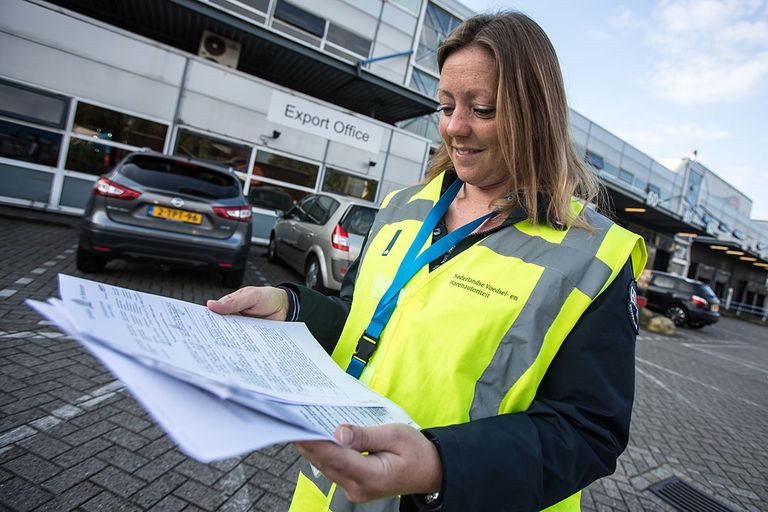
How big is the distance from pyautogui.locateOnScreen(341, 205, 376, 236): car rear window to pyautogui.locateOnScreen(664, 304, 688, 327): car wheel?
13.3 metres

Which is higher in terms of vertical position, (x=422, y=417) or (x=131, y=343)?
(x=131, y=343)

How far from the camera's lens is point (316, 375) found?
2.96 feet

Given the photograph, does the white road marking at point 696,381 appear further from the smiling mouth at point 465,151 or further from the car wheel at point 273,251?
the smiling mouth at point 465,151

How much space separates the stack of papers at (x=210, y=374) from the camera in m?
0.54

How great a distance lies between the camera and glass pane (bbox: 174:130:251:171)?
985 centimetres

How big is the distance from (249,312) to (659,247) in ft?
101

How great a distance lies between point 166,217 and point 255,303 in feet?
13.4

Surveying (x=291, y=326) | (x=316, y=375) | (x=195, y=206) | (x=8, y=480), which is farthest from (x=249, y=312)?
(x=195, y=206)

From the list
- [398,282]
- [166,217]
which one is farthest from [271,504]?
[166,217]

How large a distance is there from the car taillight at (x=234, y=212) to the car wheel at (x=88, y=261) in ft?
4.62

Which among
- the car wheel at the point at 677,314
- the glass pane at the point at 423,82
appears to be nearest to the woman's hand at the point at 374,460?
the car wheel at the point at 677,314

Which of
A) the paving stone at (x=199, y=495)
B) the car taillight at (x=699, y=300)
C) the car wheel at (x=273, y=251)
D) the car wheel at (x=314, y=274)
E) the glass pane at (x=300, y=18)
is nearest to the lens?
the paving stone at (x=199, y=495)

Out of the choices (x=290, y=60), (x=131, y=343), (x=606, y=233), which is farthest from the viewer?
(x=290, y=60)

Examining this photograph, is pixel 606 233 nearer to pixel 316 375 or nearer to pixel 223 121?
pixel 316 375
